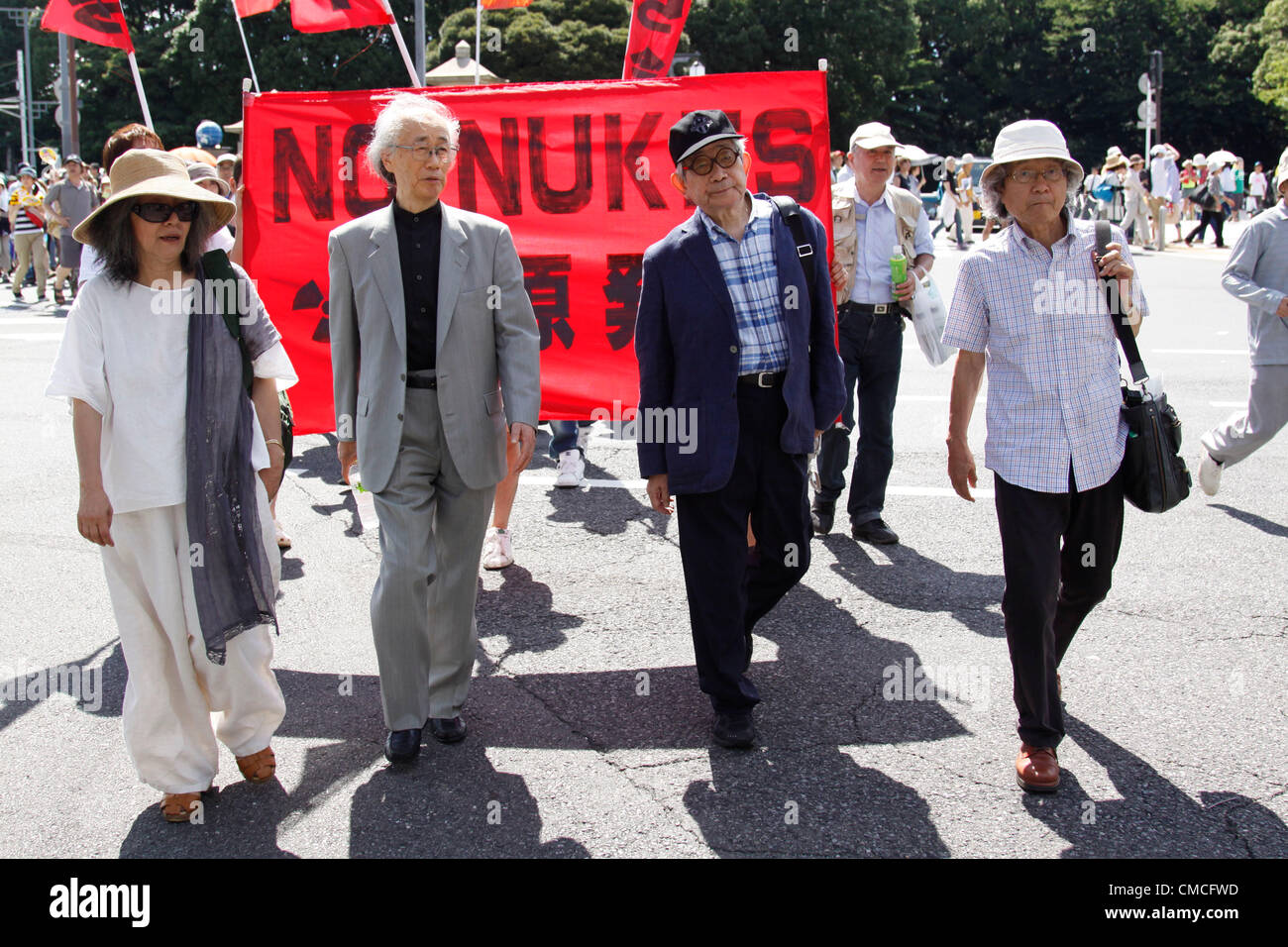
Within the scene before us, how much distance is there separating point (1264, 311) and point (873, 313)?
2061 millimetres

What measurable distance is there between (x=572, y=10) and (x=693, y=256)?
38296 mm

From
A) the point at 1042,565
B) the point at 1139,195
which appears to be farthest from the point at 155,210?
the point at 1139,195

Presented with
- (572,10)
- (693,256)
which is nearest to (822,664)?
(693,256)

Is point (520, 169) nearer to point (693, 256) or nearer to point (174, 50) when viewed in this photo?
point (693, 256)

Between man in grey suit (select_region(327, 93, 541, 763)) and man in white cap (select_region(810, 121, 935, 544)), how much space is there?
2.68m

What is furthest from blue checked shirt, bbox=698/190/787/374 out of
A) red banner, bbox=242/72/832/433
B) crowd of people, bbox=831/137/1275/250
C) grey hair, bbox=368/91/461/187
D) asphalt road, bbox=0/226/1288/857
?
crowd of people, bbox=831/137/1275/250

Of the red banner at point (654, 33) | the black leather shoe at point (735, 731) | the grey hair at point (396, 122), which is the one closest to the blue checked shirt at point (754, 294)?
the grey hair at point (396, 122)

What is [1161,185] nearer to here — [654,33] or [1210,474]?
[1210,474]

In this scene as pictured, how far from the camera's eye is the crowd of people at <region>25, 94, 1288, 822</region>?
3.71 m

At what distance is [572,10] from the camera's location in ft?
130

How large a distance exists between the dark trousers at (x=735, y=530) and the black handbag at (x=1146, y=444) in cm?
107

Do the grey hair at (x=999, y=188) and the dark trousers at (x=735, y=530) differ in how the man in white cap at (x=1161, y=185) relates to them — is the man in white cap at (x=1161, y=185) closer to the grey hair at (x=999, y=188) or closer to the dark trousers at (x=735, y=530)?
the grey hair at (x=999, y=188)

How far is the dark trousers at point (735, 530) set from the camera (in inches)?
164

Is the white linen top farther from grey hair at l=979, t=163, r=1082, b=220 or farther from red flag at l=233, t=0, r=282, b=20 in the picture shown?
red flag at l=233, t=0, r=282, b=20
